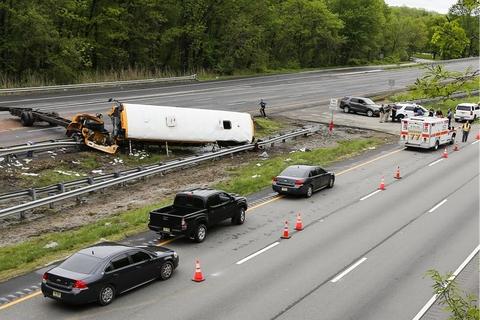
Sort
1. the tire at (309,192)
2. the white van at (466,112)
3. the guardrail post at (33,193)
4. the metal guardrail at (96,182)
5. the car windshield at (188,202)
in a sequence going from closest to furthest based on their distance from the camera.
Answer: the car windshield at (188,202), the metal guardrail at (96,182), the guardrail post at (33,193), the tire at (309,192), the white van at (466,112)

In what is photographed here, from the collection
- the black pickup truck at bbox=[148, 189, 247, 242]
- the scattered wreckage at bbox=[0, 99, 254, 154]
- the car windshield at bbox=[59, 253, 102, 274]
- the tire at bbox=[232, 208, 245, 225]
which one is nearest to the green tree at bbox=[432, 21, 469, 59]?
the car windshield at bbox=[59, 253, 102, 274]

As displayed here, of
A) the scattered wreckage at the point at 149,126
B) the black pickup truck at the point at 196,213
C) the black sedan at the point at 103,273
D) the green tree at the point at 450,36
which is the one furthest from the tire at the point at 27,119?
the green tree at the point at 450,36

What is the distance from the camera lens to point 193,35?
7431 cm

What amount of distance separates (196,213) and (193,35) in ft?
190

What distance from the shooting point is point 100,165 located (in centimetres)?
2952

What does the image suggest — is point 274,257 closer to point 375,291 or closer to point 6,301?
point 375,291

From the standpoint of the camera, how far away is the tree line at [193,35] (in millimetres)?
53094

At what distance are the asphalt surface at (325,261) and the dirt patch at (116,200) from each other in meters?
4.39

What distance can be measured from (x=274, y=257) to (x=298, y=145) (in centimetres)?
2118

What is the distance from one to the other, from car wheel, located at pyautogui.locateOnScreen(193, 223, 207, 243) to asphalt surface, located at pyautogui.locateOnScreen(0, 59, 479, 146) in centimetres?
1560

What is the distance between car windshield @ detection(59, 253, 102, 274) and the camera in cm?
1394

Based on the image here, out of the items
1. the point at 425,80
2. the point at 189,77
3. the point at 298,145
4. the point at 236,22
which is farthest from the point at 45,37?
the point at 425,80

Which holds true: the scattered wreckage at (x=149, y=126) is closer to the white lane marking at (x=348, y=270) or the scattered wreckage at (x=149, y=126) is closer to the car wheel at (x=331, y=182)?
the car wheel at (x=331, y=182)

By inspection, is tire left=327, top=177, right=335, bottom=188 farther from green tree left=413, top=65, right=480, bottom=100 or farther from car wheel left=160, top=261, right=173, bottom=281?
green tree left=413, top=65, right=480, bottom=100
